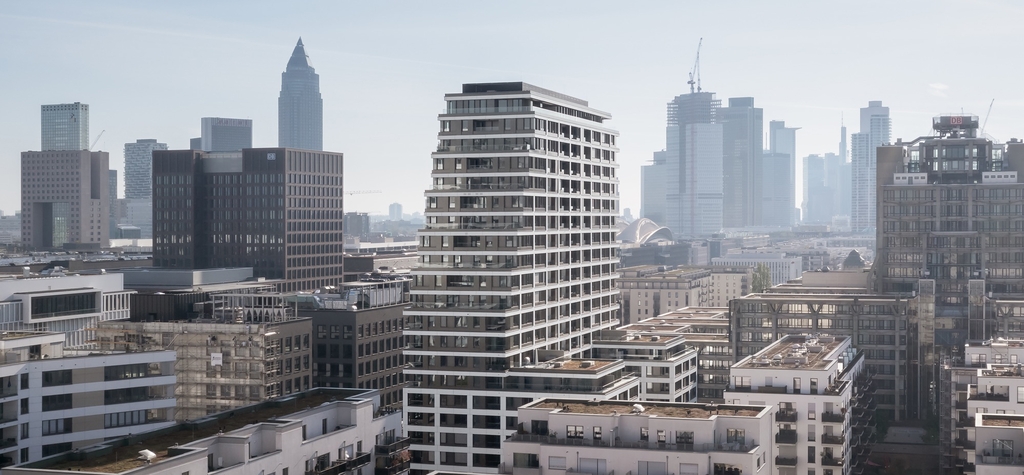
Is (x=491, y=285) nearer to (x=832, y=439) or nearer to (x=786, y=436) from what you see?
(x=786, y=436)

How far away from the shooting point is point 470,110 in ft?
431

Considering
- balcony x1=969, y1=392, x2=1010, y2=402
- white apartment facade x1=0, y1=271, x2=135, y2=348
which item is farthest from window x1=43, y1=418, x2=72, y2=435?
balcony x1=969, y1=392, x2=1010, y2=402

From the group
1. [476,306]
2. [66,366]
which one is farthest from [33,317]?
[476,306]

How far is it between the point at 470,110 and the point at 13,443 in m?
59.9

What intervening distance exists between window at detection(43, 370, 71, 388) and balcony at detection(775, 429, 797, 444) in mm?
68260

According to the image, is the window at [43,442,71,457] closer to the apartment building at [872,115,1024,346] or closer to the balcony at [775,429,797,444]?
the balcony at [775,429,797,444]

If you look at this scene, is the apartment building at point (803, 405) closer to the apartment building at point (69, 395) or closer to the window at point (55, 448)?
the apartment building at point (69, 395)

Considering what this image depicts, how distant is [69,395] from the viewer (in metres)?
101

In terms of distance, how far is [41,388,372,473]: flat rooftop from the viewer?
68.6 m

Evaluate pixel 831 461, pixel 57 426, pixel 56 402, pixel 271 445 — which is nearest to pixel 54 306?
pixel 56 402

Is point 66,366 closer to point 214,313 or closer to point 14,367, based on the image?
point 14,367

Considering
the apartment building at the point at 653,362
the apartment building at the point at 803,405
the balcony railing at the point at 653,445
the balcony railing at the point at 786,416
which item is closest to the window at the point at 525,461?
the balcony railing at the point at 653,445

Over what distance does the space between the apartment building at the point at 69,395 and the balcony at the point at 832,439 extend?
63807mm

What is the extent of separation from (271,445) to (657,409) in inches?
1140
